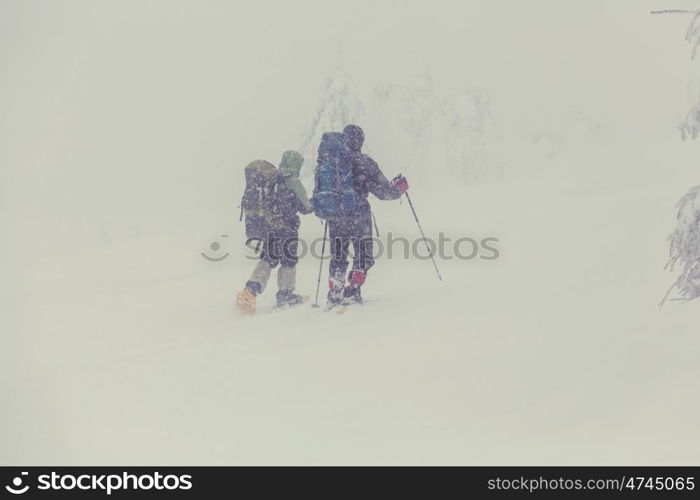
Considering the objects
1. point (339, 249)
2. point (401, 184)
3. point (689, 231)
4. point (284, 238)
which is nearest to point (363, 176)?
point (401, 184)

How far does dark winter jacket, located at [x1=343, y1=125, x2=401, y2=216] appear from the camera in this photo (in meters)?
10.1

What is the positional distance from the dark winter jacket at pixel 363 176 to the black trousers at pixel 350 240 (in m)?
0.14

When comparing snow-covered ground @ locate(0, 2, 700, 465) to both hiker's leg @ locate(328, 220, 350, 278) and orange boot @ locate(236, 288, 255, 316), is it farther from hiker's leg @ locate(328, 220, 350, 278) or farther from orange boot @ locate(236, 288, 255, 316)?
hiker's leg @ locate(328, 220, 350, 278)

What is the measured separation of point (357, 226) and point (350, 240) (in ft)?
0.70

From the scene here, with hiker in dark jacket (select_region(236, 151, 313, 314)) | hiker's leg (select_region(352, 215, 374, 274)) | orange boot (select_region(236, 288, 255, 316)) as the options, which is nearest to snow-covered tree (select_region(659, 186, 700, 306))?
hiker's leg (select_region(352, 215, 374, 274))

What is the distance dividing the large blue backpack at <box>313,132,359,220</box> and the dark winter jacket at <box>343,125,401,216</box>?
0.10m

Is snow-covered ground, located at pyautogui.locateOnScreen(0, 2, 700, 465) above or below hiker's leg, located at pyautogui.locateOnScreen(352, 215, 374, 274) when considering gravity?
below

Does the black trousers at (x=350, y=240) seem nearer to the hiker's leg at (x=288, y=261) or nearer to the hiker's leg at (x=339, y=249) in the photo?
the hiker's leg at (x=339, y=249)

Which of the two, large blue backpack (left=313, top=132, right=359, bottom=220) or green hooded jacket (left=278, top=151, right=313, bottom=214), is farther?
green hooded jacket (left=278, top=151, right=313, bottom=214)

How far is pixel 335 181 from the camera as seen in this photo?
10.0 meters

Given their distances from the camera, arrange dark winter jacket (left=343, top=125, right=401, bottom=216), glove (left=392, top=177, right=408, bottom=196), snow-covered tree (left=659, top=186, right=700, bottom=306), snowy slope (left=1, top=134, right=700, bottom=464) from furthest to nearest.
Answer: glove (left=392, top=177, right=408, bottom=196) → dark winter jacket (left=343, top=125, right=401, bottom=216) → snow-covered tree (left=659, top=186, right=700, bottom=306) → snowy slope (left=1, top=134, right=700, bottom=464)

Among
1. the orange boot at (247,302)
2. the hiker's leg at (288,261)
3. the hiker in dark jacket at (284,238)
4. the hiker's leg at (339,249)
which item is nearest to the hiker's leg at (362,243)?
the hiker's leg at (339,249)

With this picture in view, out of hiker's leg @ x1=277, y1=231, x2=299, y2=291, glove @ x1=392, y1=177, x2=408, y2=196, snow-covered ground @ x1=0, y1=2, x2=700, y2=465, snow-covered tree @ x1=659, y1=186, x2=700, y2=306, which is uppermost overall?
glove @ x1=392, y1=177, x2=408, y2=196

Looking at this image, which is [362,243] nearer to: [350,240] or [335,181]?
[350,240]
